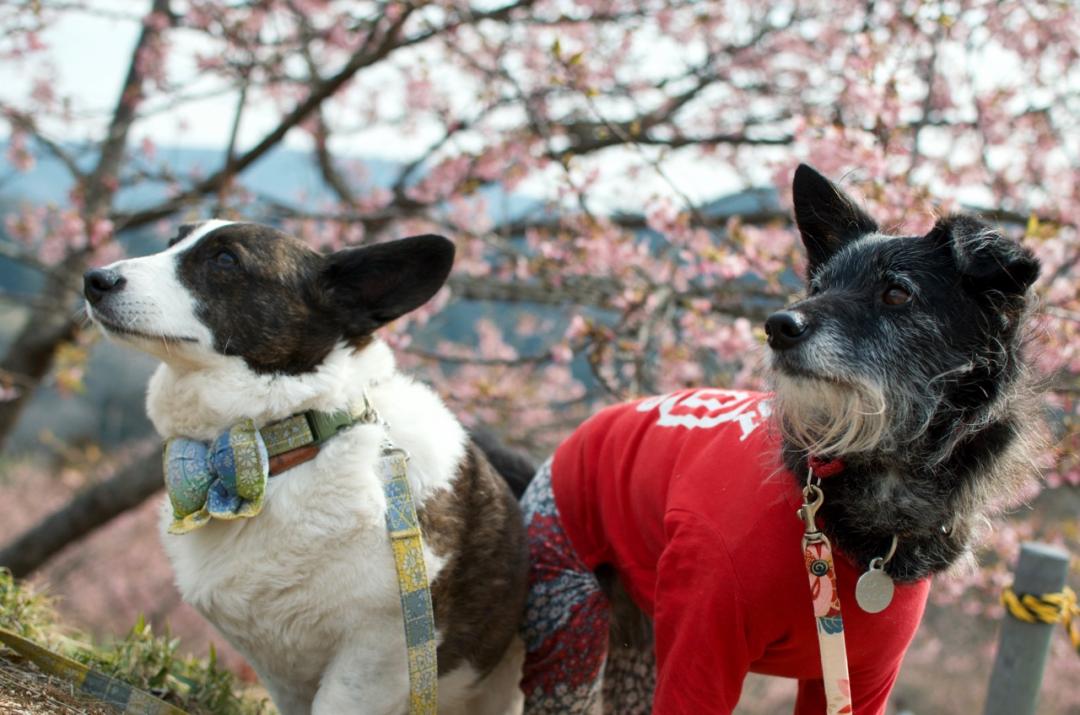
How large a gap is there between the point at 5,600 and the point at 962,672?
13.2 m

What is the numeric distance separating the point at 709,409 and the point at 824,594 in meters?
0.76

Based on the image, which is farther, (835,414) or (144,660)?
(144,660)

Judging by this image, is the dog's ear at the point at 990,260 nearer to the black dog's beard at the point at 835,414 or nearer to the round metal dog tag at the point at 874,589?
the black dog's beard at the point at 835,414

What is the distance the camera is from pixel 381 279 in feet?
9.21

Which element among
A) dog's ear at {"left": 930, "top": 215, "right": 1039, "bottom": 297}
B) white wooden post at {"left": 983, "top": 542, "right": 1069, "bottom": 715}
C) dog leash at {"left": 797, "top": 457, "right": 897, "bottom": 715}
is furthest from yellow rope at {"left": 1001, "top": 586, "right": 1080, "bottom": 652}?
dog's ear at {"left": 930, "top": 215, "right": 1039, "bottom": 297}

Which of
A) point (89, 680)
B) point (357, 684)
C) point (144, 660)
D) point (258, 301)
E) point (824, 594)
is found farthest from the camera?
point (144, 660)

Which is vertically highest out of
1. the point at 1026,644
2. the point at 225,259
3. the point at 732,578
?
the point at 225,259

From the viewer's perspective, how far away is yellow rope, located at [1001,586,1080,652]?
342 cm

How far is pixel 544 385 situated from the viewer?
938 centimetres

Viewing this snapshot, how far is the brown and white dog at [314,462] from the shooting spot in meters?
2.52

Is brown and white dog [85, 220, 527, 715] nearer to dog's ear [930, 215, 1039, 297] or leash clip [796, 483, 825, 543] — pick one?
leash clip [796, 483, 825, 543]

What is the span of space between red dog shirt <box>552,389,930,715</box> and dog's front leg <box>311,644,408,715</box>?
28.9 inches

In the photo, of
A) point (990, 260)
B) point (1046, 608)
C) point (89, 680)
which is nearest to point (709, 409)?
point (990, 260)

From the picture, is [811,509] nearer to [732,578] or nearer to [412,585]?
[732,578]
